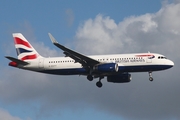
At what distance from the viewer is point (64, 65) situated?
97.5 m

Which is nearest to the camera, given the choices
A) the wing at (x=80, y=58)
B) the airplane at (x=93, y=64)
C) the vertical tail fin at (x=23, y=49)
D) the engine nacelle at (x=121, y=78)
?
the wing at (x=80, y=58)

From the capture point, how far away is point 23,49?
104 m

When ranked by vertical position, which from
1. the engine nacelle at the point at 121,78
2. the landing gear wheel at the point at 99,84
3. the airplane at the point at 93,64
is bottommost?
the landing gear wheel at the point at 99,84

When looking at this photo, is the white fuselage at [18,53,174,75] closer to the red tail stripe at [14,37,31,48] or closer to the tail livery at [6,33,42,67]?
the tail livery at [6,33,42,67]

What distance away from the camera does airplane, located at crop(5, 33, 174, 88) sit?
93000 mm

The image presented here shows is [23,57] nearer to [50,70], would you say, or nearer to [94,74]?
[50,70]

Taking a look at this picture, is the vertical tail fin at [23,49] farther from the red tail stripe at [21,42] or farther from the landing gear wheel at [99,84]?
the landing gear wheel at [99,84]

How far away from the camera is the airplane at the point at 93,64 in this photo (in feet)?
305

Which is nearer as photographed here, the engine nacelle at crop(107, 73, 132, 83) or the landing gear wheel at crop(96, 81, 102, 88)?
the engine nacelle at crop(107, 73, 132, 83)

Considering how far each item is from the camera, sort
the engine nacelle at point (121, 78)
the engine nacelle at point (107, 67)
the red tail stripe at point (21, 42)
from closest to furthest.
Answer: the engine nacelle at point (107, 67) < the engine nacelle at point (121, 78) < the red tail stripe at point (21, 42)

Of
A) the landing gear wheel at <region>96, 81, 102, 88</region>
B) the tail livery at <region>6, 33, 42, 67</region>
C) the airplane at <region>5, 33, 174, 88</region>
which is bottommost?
the landing gear wheel at <region>96, 81, 102, 88</region>

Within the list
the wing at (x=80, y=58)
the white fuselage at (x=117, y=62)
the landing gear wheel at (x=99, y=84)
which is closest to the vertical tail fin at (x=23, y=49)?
the white fuselage at (x=117, y=62)

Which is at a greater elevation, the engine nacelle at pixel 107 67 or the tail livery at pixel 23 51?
the tail livery at pixel 23 51

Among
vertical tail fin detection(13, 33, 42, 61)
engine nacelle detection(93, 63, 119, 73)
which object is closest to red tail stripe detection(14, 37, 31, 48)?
vertical tail fin detection(13, 33, 42, 61)
